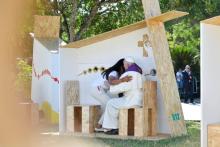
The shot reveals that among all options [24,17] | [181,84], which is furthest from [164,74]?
[181,84]

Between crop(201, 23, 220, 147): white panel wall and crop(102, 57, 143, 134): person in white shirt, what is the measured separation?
11.0ft

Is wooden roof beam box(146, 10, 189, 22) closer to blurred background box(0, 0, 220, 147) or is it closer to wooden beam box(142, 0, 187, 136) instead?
wooden beam box(142, 0, 187, 136)

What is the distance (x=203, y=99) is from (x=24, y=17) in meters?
11.7

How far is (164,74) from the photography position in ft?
33.1

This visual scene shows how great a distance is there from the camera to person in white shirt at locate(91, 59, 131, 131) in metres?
10.4

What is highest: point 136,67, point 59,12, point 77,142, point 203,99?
point 59,12

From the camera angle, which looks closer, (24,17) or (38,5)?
(24,17)

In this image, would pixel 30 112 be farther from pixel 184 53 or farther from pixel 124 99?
pixel 184 53

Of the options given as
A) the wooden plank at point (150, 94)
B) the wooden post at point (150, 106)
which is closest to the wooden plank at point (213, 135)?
the wooden post at point (150, 106)

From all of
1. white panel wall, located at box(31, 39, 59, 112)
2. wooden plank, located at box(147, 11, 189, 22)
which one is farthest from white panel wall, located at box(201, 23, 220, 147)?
white panel wall, located at box(31, 39, 59, 112)

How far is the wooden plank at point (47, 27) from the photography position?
1380cm

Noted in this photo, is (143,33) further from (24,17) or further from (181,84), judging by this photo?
(181,84)

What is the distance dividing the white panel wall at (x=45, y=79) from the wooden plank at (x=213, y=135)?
25.4 feet

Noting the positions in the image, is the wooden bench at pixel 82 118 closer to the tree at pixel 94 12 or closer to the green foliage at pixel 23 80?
the green foliage at pixel 23 80
